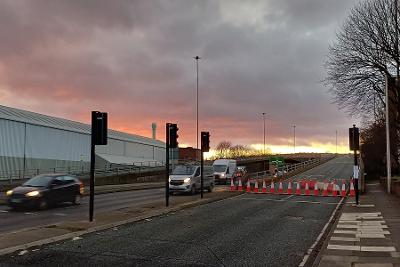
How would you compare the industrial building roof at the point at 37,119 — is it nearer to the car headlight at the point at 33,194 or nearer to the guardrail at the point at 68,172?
the guardrail at the point at 68,172

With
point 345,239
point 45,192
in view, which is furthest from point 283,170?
point 345,239

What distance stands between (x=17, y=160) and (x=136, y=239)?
4036 cm

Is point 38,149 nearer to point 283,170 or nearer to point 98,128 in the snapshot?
point 283,170

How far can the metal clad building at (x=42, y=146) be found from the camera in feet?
155

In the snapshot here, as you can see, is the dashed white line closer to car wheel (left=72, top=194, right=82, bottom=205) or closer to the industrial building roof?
car wheel (left=72, top=194, right=82, bottom=205)

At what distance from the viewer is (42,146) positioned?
5369 cm

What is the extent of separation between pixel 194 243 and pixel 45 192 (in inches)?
421

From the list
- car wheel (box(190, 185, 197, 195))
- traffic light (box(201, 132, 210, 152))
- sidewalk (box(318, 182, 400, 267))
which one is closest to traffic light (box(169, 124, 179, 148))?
traffic light (box(201, 132, 210, 152))

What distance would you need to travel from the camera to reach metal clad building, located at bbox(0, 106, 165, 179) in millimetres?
47375

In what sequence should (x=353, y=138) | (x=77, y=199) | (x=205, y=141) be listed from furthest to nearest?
(x=205, y=141)
(x=353, y=138)
(x=77, y=199)

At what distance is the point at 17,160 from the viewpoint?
1912 inches

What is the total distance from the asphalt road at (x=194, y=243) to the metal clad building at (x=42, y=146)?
33815mm

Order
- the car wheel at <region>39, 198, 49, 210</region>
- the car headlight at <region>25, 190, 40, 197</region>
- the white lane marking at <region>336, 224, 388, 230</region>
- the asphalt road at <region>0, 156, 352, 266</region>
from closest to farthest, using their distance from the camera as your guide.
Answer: the asphalt road at <region>0, 156, 352, 266</region> → the white lane marking at <region>336, 224, 388, 230</region> → the car headlight at <region>25, 190, 40, 197</region> → the car wheel at <region>39, 198, 49, 210</region>

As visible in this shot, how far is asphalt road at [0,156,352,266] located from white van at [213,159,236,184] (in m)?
30.0
